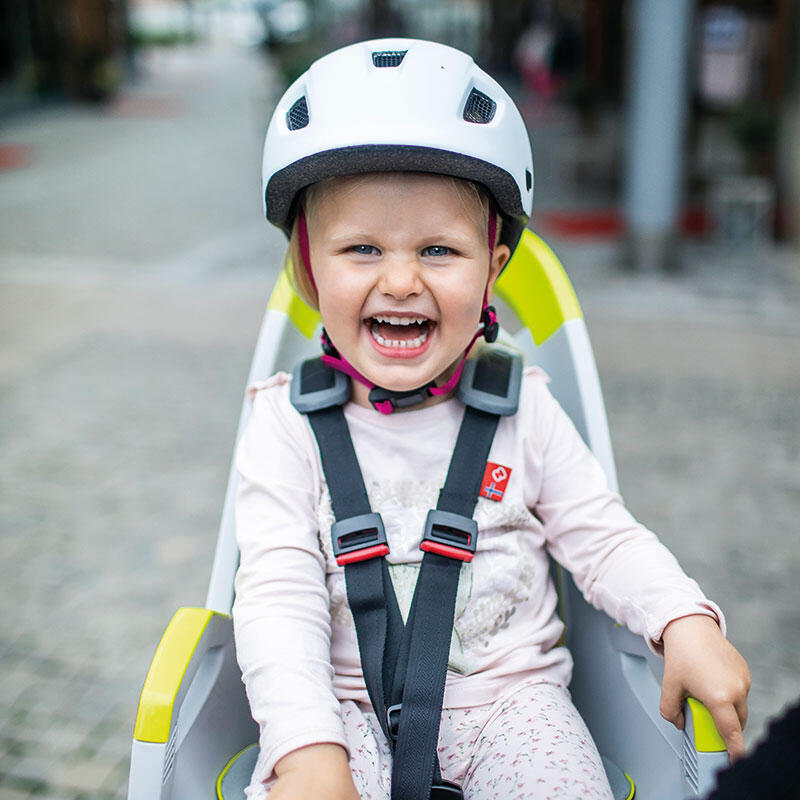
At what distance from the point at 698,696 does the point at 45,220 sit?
27.0 ft

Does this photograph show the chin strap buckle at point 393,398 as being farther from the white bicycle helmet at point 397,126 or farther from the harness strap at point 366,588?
the white bicycle helmet at point 397,126

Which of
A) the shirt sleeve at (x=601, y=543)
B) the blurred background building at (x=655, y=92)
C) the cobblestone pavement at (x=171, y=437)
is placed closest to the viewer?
the shirt sleeve at (x=601, y=543)

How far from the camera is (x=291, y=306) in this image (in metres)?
2.05

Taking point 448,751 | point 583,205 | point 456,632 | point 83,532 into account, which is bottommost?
point 583,205

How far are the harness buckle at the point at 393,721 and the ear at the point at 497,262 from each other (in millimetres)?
756

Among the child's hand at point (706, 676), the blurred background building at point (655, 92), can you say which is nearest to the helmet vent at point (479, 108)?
the child's hand at point (706, 676)

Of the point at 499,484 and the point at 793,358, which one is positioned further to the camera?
the point at 793,358

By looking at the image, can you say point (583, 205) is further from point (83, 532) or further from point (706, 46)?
point (83, 532)

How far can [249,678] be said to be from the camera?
1.43 meters

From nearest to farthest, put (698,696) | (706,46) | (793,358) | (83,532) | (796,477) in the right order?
1. (698,696)
2. (83,532)
3. (796,477)
4. (793,358)
5. (706,46)

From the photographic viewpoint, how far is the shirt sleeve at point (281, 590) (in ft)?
4.47

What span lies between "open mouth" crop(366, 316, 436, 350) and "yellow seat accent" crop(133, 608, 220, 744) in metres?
0.54

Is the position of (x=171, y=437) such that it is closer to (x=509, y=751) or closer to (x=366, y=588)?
(x=366, y=588)

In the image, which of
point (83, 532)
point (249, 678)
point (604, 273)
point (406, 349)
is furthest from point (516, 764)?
point (604, 273)
